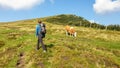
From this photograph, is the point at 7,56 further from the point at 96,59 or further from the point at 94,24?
the point at 94,24

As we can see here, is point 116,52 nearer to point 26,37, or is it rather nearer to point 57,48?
point 57,48

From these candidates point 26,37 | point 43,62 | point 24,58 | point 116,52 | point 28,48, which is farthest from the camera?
point 26,37

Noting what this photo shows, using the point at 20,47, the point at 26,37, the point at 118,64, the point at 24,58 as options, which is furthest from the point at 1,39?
the point at 118,64

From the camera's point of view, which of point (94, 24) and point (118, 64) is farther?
point (94, 24)

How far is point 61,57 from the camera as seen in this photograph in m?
32.8

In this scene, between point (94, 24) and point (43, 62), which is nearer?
point (43, 62)

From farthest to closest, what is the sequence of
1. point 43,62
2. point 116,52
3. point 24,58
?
point 116,52, point 24,58, point 43,62

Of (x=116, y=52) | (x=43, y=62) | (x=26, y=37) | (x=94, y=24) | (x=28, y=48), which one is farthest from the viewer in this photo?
(x=94, y=24)

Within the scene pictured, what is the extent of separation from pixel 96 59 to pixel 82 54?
5.69 ft

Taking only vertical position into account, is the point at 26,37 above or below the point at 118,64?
above

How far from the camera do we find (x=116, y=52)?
40.0 metres

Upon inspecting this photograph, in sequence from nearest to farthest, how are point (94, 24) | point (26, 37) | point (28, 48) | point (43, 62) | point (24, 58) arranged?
point (43, 62) → point (24, 58) → point (28, 48) → point (26, 37) → point (94, 24)

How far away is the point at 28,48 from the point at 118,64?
10.7 m

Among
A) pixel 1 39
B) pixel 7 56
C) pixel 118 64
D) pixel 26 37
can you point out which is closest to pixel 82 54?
pixel 118 64
